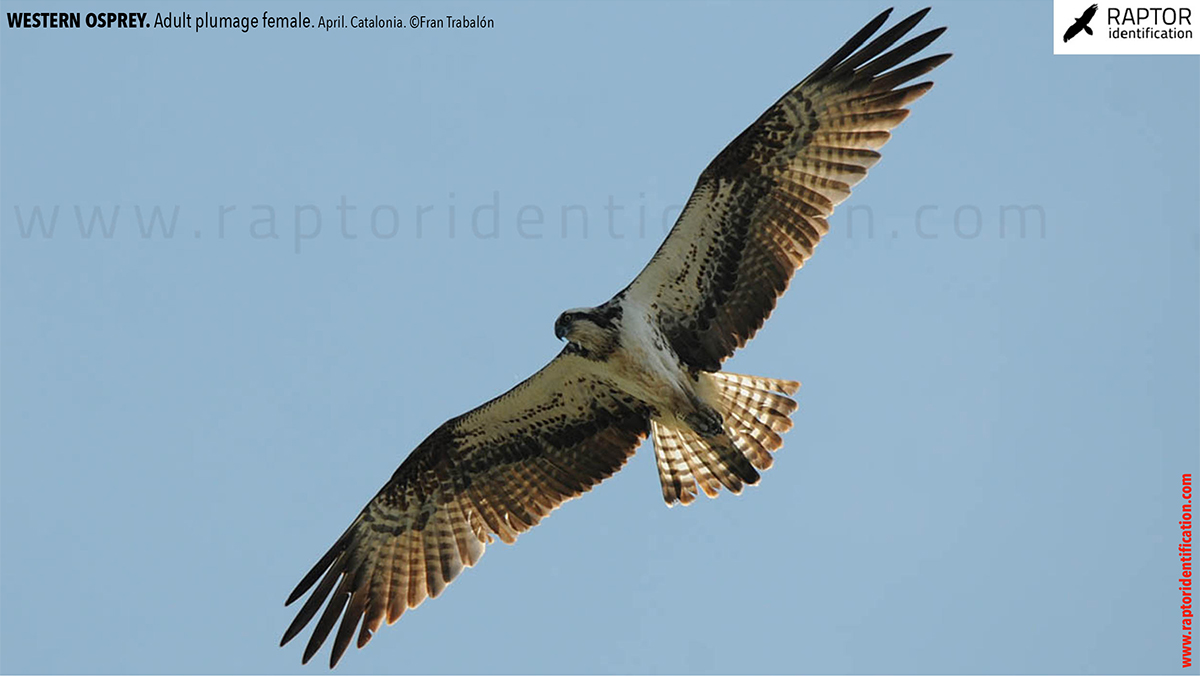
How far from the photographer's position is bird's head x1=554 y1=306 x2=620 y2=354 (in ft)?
38.6

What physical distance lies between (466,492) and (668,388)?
76.8 inches

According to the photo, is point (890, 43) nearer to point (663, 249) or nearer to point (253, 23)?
point (663, 249)

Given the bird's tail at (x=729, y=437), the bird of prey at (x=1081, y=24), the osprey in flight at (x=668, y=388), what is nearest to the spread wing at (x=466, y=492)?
the osprey in flight at (x=668, y=388)

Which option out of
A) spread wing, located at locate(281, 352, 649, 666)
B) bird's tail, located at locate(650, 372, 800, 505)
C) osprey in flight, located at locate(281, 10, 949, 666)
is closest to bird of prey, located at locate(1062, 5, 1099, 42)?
osprey in flight, located at locate(281, 10, 949, 666)

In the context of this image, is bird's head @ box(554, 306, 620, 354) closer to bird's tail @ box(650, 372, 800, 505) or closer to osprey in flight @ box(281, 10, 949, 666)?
osprey in flight @ box(281, 10, 949, 666)

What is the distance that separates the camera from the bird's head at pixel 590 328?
11.8 meters

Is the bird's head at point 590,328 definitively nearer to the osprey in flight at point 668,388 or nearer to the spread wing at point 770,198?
the osprey in flight at point 668,388

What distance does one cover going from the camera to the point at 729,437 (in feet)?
41.1

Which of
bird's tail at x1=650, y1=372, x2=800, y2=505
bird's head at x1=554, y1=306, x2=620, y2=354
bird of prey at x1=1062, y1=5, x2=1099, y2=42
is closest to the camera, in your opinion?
bird's head at x1=554, y1=306, x2=620, y2=354

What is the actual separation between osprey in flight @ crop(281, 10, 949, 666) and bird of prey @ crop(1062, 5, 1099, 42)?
Result: 3035 millimetres

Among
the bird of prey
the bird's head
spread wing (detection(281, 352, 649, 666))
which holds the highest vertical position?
the bird of prey

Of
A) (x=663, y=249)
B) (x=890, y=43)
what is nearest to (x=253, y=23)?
(x=663, y=249)

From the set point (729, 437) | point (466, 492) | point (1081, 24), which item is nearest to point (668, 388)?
point (729, 437)

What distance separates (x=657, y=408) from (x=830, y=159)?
223 cm
